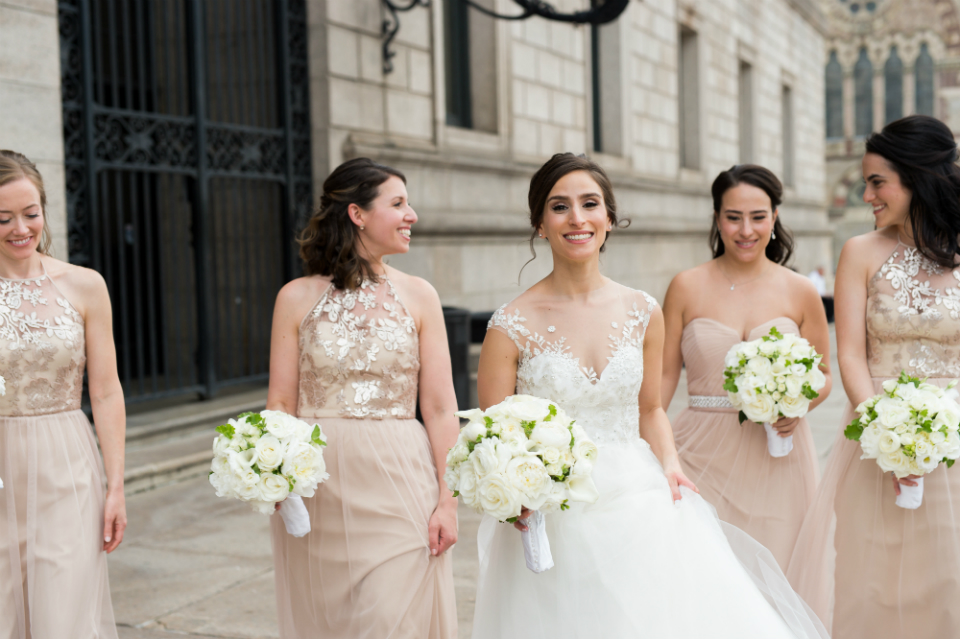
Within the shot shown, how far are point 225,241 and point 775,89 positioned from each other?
1856 cm

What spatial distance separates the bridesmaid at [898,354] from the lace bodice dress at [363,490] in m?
1.60

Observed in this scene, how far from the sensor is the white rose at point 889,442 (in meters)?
3.37

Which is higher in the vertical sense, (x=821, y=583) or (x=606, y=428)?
(x=606, y=428)

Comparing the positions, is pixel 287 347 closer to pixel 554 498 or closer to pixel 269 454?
pixel 269 454

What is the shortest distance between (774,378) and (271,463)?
2066 mm

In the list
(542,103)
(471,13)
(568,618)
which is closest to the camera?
(568,618)

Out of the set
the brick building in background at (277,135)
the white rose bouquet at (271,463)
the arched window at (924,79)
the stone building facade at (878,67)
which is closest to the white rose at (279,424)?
the white rose bouquet at (271,463)

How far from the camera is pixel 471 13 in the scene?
13.1 metres

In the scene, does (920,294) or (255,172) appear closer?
(920,294)

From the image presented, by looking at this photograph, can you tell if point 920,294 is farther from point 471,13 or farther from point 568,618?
point 471,13

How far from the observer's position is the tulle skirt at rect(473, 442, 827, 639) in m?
2.65

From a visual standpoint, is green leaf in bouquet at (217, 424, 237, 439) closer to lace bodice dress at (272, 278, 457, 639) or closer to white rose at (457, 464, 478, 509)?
lace bodice dress at (272, 278, 457, 639)

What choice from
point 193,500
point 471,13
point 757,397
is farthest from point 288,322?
point 471,13

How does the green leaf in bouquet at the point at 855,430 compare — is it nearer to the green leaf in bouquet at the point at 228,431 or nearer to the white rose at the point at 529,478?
the white rose at the point at 529,478
